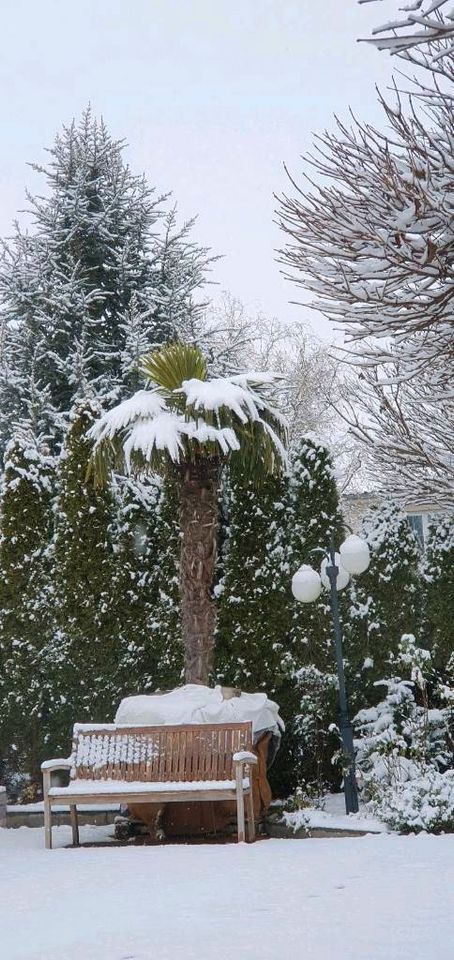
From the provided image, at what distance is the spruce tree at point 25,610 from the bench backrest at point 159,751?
1952 mm

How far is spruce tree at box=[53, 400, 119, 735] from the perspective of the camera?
10.7m

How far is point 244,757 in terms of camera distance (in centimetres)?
802

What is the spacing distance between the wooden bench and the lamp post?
88cm

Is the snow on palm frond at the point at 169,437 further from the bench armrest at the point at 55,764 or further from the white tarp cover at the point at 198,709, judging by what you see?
the bench armrest at the point at 55,764

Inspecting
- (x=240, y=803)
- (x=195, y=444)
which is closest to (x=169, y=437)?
(x=195, y=444)

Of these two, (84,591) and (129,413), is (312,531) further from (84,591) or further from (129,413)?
(84,591)

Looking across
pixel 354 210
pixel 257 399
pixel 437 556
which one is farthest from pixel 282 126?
pixel 437 556

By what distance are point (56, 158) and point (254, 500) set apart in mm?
9080

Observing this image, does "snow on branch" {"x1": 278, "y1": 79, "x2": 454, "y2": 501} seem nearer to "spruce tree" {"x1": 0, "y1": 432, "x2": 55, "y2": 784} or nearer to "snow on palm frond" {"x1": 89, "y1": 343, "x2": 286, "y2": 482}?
"snow on palm frond" {"x1": 89, "y1": 343, "x2": 286, "y2": 482}

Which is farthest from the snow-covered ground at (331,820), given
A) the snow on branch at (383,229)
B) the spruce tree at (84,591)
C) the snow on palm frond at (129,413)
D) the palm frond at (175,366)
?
the palm frond at (175,366)

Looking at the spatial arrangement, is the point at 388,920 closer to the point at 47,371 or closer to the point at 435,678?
the point at 435,678

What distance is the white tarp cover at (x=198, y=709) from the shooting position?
8.98m

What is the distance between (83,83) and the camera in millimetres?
7434

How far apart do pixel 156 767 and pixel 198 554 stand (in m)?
2.23
